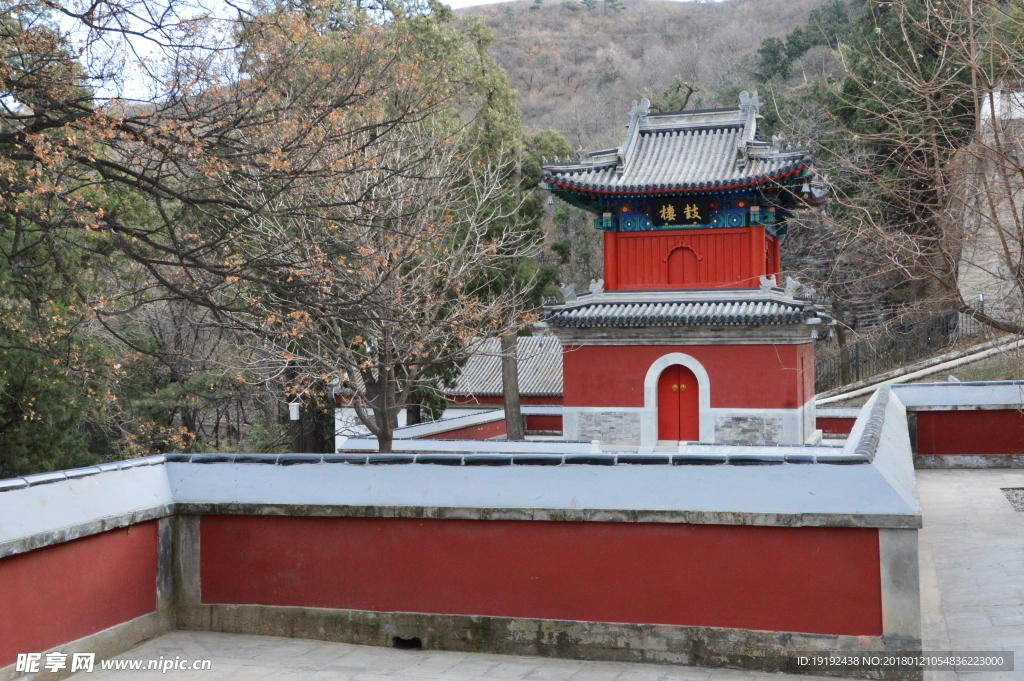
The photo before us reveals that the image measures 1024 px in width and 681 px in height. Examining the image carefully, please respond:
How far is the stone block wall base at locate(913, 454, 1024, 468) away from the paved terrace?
5.47 meters

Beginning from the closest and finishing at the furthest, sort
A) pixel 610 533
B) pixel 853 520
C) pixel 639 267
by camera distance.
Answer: pixel 853 520, pixel 610 533, pixel 639 267

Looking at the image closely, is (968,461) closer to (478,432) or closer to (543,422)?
(478,432)

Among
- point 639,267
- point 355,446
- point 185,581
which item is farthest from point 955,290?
point 355,446

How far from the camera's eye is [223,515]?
6.59 m

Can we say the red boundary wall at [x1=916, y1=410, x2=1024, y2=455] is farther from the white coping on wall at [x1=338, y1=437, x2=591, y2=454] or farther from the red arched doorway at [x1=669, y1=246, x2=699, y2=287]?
the white coping on wall at [x1=338, y1=437, x2=591, y2=454]

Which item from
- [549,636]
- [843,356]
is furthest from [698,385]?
[843,356]

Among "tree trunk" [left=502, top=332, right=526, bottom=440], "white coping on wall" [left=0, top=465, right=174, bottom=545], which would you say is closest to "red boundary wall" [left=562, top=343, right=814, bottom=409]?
"tree trunk" [left=502, top=332, right=526, bottom=440]

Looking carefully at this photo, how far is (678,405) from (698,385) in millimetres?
532

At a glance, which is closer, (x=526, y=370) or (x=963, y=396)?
(x=963, y=396)

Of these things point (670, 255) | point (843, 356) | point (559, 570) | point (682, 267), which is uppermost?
point (670, 255)

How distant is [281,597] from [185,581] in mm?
787

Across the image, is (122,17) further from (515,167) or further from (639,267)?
(515,167)

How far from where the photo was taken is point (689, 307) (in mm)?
16031

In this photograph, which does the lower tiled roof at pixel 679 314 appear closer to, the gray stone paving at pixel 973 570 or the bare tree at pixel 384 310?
the bare tree at pixel 384 310
